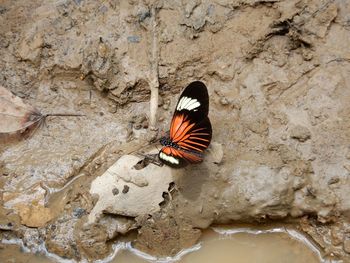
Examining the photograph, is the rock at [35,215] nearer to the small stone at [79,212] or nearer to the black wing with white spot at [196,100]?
the small stone at [79,212]

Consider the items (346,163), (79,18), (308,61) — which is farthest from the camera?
(79,18)

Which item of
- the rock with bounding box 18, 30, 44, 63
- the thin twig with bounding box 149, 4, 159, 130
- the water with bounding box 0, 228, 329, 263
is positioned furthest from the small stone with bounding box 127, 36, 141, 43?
the water with bounding box 0, 228, 329, 263

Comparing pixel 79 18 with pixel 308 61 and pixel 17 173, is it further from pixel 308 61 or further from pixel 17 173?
pixel 308 61

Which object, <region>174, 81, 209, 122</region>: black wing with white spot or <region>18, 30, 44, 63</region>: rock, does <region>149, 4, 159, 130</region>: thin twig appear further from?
<region>18, 30, 44, 63</region>: rock

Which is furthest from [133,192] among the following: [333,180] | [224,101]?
[333,180]

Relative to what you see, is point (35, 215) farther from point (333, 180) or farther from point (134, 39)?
point (333, 180)

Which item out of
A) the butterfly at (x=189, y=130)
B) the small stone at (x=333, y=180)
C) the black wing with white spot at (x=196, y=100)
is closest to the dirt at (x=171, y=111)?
the small stone at (x=333, y=180)

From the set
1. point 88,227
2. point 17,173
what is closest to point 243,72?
point 88,227
